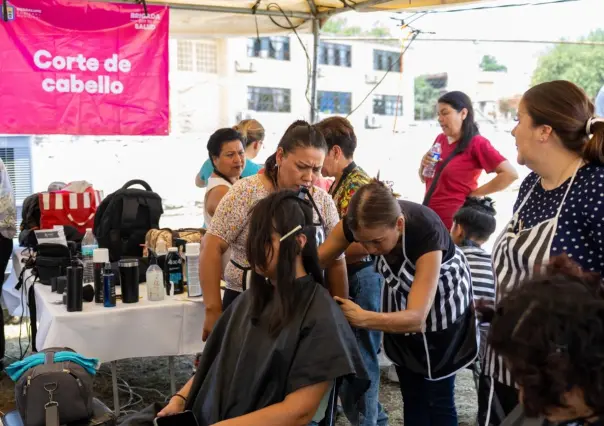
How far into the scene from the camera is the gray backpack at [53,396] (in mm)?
2146

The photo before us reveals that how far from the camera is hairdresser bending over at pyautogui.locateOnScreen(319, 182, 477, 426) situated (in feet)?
6.50

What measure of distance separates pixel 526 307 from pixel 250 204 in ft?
4.74

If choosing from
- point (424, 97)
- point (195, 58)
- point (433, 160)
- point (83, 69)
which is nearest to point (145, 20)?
point (83, 69)

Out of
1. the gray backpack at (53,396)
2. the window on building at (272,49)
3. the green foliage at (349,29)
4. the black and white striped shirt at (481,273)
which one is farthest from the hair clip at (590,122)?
the green foliage at (349,29)

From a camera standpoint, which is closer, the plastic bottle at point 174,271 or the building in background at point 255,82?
the plastic bottle at point 174,271

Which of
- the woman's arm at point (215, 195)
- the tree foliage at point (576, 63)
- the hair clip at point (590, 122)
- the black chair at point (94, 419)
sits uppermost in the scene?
the tree foliage at point (576, 63)

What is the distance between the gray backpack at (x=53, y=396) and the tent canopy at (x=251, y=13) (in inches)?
117

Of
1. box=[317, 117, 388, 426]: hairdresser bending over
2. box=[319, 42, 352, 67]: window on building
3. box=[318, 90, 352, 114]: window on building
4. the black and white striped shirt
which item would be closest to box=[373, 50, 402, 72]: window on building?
box=[319, 42, 352, 67]: window on building

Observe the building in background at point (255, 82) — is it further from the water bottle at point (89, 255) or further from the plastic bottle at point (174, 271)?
the plastic bottle at point (174, 271)

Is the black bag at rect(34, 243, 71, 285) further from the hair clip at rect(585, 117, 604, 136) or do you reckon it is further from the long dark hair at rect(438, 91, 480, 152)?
the hair clip at rect(585, 117, 604, 136)

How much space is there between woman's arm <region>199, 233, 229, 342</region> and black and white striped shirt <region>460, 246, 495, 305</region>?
3.51 feet

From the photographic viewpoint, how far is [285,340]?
173 cm

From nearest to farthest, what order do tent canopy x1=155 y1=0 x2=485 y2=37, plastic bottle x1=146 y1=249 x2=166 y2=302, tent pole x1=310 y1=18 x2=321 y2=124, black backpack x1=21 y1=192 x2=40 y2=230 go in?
plastic bottle x1=146 y1=249 x2=166 y2=302
black backpack x1=21 y1=192 x2=40 y2=230
tent canopy x1=155 y1=0 x2=485 y2=37
tent pole x1=310 y1=18 x2=321 y2=124

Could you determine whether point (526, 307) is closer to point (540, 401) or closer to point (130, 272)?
point (540, 401)
